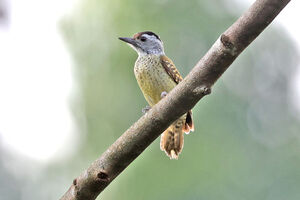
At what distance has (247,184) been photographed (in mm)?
7441

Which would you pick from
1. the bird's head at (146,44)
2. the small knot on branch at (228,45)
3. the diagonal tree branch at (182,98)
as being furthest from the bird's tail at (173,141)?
the small knot on branch at (228,45)

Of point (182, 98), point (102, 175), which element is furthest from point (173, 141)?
point (182, 98)

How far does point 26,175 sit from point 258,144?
187 inches

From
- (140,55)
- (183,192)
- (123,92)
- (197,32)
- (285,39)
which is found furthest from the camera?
(285,39)

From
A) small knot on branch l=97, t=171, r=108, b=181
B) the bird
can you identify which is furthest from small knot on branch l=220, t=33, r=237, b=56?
the bird

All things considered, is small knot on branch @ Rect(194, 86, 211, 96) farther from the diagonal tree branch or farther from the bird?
the bird

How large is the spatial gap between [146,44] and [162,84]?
29.2 inches

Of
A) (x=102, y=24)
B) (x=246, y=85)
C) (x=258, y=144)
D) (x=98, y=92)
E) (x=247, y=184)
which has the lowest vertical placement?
(x=247, y=184)

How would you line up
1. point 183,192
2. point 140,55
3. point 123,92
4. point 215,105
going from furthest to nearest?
point 123,92 → point 215,105 → point 183,192 → point 140,55

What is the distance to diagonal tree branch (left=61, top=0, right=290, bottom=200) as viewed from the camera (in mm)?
2391

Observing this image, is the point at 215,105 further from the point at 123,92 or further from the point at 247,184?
the point at 123,92

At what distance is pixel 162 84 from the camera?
502 cm

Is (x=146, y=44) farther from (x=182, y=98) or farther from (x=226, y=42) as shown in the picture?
(x=226, y=42)

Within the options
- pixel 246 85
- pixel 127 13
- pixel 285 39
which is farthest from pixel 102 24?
pixel 285 39
